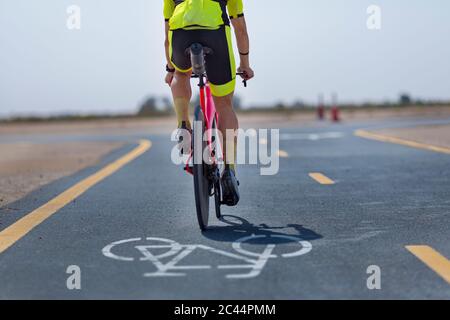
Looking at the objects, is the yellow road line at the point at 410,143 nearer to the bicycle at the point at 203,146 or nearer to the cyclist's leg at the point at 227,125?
the cyclist's leg at the point at 227,125

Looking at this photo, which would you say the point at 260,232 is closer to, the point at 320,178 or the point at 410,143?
the point at 320,178

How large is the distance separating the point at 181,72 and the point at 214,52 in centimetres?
46

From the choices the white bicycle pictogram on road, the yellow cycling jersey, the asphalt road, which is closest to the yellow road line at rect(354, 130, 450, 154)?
the asphalt road

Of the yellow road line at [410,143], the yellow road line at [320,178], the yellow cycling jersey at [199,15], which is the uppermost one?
the yellow cycling jersey at [199,15]

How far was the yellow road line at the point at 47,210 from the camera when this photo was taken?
6329 mm

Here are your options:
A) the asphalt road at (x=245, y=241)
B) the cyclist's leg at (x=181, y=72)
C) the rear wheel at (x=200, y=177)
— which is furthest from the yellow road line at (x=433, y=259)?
the cyclist's leg at (x=181, y=72)

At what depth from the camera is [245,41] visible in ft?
21.5

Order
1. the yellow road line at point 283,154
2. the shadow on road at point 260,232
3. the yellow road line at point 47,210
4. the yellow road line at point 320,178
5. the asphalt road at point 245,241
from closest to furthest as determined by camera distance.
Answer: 1. the asphalt road at point 245,241
2. the shadow on road at point 260,232
3. the yellow road line at point 47,210
4. the yellow road line at point 320,178
5. the yellow road line at point 283,154

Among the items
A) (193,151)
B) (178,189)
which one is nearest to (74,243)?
(193,151)

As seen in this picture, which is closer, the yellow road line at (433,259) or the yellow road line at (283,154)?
the yellow road line at (433,259)

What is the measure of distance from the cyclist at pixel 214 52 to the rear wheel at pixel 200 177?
177 mm

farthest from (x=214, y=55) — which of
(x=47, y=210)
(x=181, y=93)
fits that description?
(x=47, y=210)

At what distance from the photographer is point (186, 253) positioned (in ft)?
18.2

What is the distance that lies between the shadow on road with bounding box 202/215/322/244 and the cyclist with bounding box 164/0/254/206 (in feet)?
0.75
